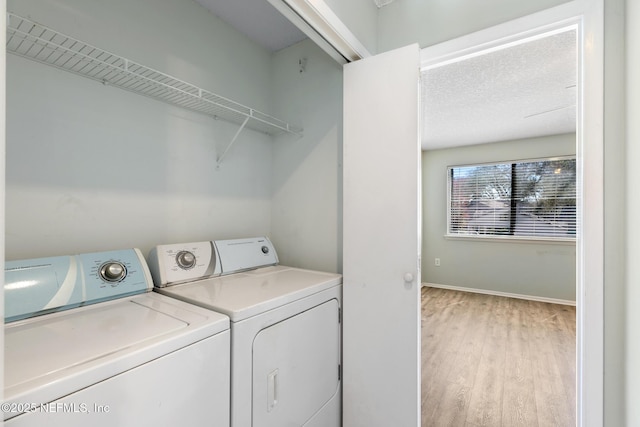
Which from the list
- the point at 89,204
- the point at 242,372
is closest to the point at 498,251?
the point at 242,372

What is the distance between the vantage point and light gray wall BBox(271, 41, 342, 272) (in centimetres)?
177

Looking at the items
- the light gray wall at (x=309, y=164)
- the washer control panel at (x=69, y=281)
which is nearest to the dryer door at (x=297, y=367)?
Result: the light gray wall at (x=309, y=164)

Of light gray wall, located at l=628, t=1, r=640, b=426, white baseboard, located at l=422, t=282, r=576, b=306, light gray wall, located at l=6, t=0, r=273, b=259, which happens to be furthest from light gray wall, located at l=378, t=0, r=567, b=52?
white baseboard, located at l=422, t=282, r=576, b=306

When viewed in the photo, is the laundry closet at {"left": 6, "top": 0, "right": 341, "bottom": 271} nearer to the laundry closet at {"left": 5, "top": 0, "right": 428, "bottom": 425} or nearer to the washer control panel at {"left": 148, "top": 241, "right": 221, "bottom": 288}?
the laundry closet at {"left": 5, "top": 0, "right": 428, "bottom": 425}

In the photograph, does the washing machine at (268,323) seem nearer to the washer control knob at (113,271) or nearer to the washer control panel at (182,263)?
the washer control panel at (182,263)

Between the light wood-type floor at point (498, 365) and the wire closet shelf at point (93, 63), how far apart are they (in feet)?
7.80

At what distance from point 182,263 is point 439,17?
1.78m

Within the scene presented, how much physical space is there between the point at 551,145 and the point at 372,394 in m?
4.50

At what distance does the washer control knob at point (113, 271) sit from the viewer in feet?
3.58

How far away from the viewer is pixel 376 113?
4.67ft

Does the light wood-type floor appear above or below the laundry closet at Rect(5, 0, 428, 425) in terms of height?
below

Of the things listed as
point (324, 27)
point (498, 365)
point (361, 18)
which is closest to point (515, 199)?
point (498, 365)

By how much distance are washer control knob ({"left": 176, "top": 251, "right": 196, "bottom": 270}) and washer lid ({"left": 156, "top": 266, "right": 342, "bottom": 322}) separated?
9cm

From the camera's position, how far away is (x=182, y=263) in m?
1.35
